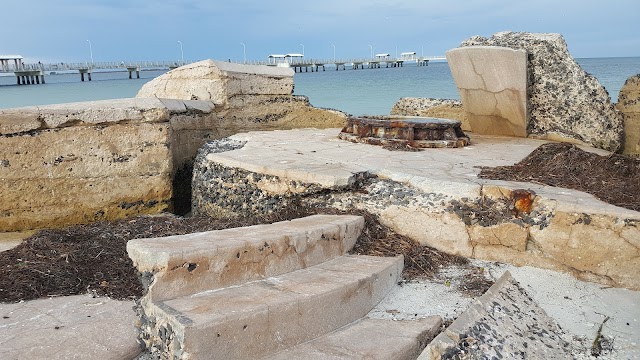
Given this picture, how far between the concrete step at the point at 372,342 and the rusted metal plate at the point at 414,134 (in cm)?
291

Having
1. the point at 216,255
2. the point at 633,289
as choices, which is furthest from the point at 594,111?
the point at 216,255

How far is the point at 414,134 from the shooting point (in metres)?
5.32

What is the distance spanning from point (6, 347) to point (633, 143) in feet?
20.3

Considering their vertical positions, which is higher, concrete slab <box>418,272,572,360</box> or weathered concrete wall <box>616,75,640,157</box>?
weathered concrete wall <box>616,75,640,157</box>

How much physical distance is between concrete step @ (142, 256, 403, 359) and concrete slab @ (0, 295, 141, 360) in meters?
0.26

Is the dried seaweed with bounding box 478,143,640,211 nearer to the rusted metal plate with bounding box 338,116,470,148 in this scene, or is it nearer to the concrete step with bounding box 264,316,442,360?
the rusted metal plate with bounding box 338,116,470,148

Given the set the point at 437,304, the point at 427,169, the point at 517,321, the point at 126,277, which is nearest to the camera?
the point at 517,321

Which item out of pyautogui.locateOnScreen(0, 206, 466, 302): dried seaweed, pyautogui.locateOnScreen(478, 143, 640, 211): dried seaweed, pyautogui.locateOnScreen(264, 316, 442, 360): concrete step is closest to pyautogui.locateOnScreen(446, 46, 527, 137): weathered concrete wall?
pyautogui.locateOnScreen(478, 143, 640, 211): dried seaweed

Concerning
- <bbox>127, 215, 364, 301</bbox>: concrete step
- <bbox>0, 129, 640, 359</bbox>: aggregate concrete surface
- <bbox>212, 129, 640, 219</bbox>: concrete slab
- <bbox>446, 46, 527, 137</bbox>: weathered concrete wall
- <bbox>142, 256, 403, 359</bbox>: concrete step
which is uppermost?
<bbox>446, 46, 527, 137</bbox>: weathered concrete wall

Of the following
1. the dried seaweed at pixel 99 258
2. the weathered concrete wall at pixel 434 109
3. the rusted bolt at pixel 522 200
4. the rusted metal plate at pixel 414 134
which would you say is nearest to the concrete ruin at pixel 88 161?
the dried seaweed at pixel 99 258

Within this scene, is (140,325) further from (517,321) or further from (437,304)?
→ (517,321)

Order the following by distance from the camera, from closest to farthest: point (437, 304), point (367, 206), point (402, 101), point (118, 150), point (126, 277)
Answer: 1. point (437, 304)
2. point (126, 277)
3. point (367, 206)
4. point (118, 150)
5. point (402, 101)

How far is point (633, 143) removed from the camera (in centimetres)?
573

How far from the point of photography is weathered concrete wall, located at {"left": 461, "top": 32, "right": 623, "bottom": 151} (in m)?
5.71
